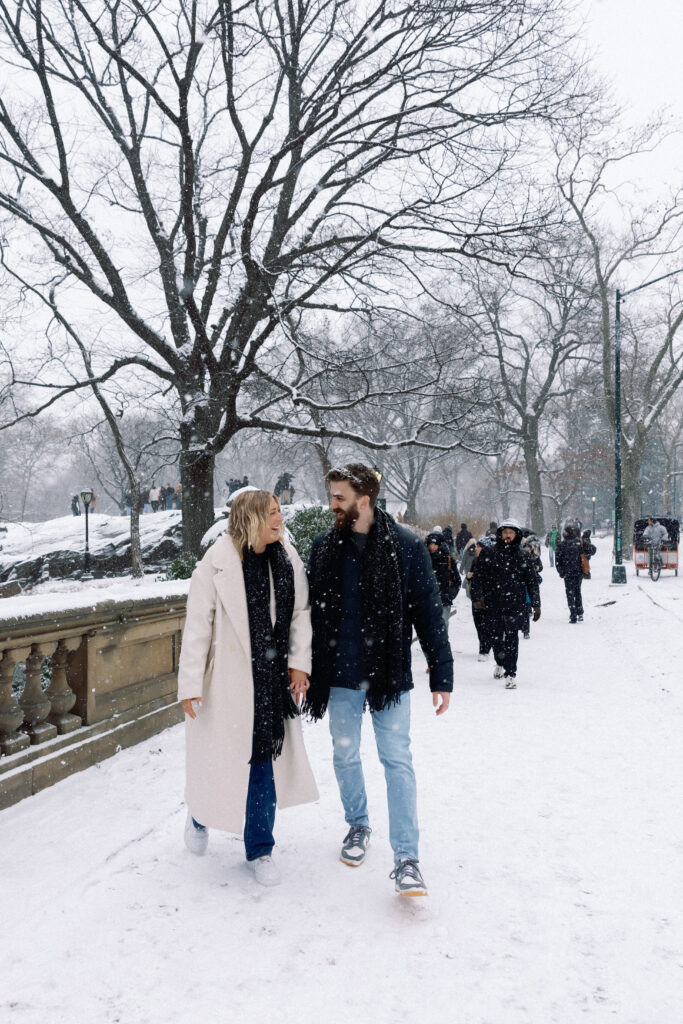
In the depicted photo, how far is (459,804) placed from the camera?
4266 mm

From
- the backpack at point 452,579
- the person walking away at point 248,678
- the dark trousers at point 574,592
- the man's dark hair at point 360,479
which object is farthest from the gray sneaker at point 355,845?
the dark trousers at point 574,592

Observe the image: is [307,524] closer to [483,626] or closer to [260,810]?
[483,626]

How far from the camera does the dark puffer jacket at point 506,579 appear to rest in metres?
8.03

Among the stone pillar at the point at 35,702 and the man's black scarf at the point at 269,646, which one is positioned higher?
the man's black scarf at the point at 269,646

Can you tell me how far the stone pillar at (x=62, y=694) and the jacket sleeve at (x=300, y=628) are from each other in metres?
2.16

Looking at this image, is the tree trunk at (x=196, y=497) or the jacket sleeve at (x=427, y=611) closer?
the jacket sleeve at (x=427, y=611)

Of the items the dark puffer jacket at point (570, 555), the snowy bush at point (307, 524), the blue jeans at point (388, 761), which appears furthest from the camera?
the dark puffer jacket at point (570, 555)

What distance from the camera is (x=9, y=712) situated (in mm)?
4188

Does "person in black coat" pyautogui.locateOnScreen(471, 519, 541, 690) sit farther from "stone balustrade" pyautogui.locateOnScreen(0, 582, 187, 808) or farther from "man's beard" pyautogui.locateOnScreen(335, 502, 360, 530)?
"man's beard" pyautogui.locateOnScreen(335, 502, 360, 530)

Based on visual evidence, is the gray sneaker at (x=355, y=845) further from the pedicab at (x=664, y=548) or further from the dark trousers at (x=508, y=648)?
the pedicab at (x=664, y=548)

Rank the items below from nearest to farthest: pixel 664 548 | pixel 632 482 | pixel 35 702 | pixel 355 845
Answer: pixel 355 845 → pixel 35 702 → pixel 664 548 → pixel 632 482

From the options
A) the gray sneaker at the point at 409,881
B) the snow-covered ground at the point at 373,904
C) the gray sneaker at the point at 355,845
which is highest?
the gray sneaker at the point at 409,881


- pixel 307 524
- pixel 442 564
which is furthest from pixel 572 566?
pixel 307 524

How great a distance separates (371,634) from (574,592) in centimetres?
1072
